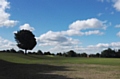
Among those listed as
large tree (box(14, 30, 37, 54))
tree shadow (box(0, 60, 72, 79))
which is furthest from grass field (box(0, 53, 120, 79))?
large tree (box(14, 30, 37, 54))

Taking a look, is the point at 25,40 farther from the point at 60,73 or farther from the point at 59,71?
the point at 60,73

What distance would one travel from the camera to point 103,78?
68.1ft

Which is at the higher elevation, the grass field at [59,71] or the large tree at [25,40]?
the large tree at [25,40]

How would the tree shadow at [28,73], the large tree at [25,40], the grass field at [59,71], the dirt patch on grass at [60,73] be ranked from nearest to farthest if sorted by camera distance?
the tree shadow at [28,73]
the dirt patch on grass at [60,73]
the grass field at [59,71]
the large tree at [25,40]

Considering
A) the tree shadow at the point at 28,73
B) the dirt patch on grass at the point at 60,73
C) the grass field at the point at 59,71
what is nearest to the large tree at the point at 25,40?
the grass field at the point at 59,71

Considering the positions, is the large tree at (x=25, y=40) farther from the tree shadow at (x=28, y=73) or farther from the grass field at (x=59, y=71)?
the tree shadow at (x=28, y=73)

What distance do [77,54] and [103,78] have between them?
415ft

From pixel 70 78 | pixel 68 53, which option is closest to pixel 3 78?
pixel 70 78

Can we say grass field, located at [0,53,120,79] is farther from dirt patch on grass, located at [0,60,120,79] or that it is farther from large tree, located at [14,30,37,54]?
large tree, located at [14,30,37,54]

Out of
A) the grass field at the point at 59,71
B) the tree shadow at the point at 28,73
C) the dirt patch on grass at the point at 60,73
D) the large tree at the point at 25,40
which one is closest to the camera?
the tree shadow at the point at 28,73

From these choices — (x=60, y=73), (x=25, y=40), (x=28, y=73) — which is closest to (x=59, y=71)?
(x=60, y=73)

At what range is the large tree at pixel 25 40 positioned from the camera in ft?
351

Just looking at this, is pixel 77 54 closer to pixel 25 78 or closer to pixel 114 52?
pixel 114 52

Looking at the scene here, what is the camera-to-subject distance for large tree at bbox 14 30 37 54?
10701cm
